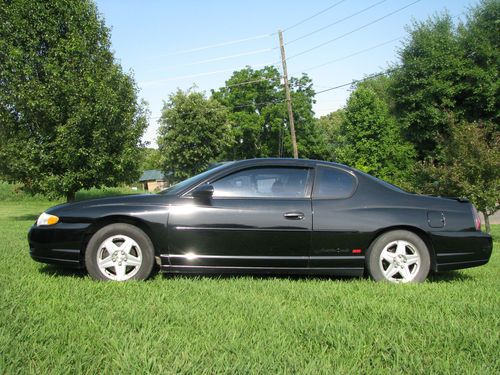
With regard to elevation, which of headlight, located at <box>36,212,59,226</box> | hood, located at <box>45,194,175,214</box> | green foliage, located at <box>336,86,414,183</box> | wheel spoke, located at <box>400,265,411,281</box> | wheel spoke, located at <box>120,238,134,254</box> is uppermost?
green foliage, located at <box>336,86,414,183</box>

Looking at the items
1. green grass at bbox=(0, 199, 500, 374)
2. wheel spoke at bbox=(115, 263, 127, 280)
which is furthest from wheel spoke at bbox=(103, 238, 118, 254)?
green grass at bbox=(0, 199, 500, 374)

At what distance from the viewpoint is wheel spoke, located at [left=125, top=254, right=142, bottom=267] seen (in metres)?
4.69

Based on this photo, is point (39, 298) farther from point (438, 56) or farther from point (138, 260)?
point (438, 56)

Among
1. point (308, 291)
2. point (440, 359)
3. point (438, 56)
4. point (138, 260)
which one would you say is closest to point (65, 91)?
point (138, 260)

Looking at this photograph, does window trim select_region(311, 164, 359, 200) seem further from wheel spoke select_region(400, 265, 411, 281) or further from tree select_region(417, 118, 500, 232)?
tree select_region(417, 118, 500, 232)

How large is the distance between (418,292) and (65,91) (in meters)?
15.7

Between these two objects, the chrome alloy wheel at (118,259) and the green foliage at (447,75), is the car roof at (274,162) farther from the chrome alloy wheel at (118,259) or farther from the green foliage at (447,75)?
the green foliage at (447,75)

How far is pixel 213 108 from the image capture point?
44469 millimetres

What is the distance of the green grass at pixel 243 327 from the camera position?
2.55m

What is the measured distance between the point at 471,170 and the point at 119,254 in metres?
13.0

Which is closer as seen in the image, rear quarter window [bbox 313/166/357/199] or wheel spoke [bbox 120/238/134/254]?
wheel spoke [bbox 120/238/134/254]

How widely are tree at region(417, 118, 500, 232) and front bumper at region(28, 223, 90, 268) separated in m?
12.8

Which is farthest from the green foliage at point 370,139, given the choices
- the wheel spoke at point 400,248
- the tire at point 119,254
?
the tire at point 119,254

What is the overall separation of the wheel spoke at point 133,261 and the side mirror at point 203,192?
873mm
